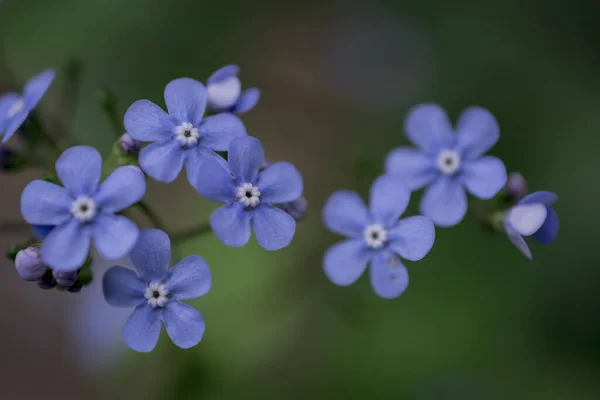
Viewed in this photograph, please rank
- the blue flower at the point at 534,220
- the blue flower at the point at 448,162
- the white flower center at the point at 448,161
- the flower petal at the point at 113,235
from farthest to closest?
the white flower center at the point at 448,161 < the blue flower at the point at 448,162 < the blue flower at the point at 534,220 < the flower petal at the point at 113,235

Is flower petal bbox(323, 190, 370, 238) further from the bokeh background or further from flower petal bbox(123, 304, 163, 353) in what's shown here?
flower petal bbox(123, 304, 163, 353)

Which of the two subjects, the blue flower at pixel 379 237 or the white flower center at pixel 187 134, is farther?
the blue flower at pixel 379 237

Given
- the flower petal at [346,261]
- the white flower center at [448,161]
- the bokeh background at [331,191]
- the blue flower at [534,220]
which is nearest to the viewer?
the blue flower at [534,220]

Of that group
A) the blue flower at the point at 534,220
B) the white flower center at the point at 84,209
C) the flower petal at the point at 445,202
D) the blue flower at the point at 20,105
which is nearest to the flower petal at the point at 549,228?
the blue flower at the point at 534,220

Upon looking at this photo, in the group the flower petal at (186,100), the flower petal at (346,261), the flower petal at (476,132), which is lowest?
the flower petal at (346,261)

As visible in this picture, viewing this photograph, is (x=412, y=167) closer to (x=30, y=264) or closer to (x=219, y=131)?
(x=219, y=131)

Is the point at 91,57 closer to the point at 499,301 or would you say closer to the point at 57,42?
the point at 57,42

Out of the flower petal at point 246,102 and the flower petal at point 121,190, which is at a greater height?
the flower petal at point 246,102

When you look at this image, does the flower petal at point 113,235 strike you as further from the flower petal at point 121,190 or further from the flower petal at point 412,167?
the flower petal at point 412,167
